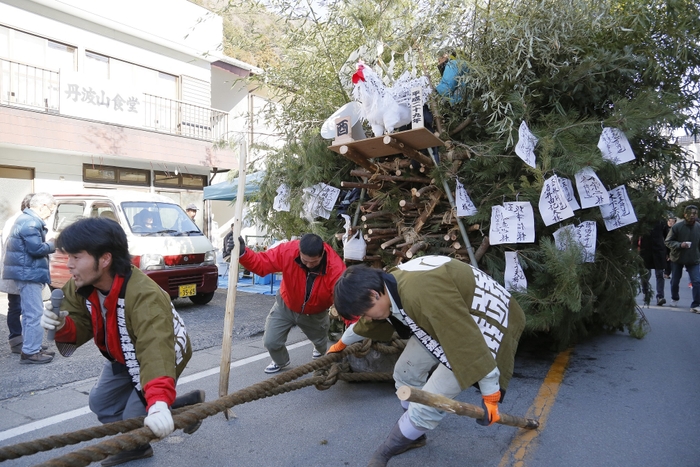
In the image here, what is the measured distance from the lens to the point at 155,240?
750 centimetres

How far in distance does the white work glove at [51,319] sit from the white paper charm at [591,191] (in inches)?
157

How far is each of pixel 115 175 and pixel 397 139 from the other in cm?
1087

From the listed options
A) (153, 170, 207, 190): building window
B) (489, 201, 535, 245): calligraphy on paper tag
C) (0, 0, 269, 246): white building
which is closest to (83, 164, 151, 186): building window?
(0, 0, 269, 246): white building

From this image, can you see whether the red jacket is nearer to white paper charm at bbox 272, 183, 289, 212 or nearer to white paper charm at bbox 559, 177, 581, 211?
white paper charm at bbox 272, 183, 289, 212

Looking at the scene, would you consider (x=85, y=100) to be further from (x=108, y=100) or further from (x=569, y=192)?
(x=569, y=192)

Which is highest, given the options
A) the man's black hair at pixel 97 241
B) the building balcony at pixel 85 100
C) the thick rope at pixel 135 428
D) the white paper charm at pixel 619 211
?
the building balcony at pixel 85 100

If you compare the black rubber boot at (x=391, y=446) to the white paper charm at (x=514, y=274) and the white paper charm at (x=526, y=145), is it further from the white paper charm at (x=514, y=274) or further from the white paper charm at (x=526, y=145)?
the white paper charm at (x=526, y=145)

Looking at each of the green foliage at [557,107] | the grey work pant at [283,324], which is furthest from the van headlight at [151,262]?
the grey work pant at [283,324]

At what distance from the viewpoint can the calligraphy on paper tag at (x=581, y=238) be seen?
3.99m

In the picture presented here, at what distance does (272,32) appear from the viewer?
6.18 meters

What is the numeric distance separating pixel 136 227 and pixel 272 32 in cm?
384

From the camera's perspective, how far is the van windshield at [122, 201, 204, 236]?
776 cm

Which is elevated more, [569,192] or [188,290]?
[569,192]

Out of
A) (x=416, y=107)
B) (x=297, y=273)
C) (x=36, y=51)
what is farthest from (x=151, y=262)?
(x=36, y=51)
